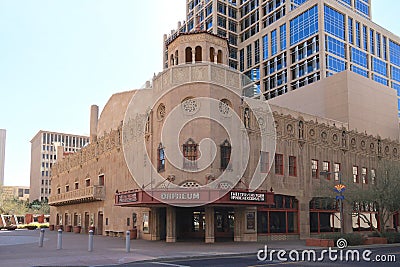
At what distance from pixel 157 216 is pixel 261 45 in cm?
7104

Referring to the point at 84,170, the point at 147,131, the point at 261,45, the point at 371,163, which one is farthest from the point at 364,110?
the point at 261,45

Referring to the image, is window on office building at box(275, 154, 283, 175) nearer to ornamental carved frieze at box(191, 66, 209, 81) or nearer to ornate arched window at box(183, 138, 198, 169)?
ornate arched window at box(183, 138, 198, 169)

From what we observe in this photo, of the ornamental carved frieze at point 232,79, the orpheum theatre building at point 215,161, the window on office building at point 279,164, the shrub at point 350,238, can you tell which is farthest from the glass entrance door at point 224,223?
the ornamental carved frieze at point 232,79

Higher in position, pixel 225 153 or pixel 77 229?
pixel 225 153

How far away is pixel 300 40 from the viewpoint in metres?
89.4

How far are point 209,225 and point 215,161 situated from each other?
463 centimetres

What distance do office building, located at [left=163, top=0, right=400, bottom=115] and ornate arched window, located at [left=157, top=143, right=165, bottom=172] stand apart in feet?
158

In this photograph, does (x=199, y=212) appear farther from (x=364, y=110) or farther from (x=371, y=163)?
(x=364, y=110)

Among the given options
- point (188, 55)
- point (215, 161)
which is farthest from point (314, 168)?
point (188, 55)

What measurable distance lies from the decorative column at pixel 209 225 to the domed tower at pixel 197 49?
11.8 m

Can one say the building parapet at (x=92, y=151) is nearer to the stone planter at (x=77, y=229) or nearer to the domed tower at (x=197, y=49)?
the stone planter at (x=77, y=229)

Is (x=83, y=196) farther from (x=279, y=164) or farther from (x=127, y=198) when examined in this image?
(x=279, y=164)

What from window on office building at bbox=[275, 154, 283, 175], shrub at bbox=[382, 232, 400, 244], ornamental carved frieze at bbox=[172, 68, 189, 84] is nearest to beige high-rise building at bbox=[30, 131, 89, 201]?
window on office building at bbox=[275, 154, 283, 175]

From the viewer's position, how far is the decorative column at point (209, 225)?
1259 inches
